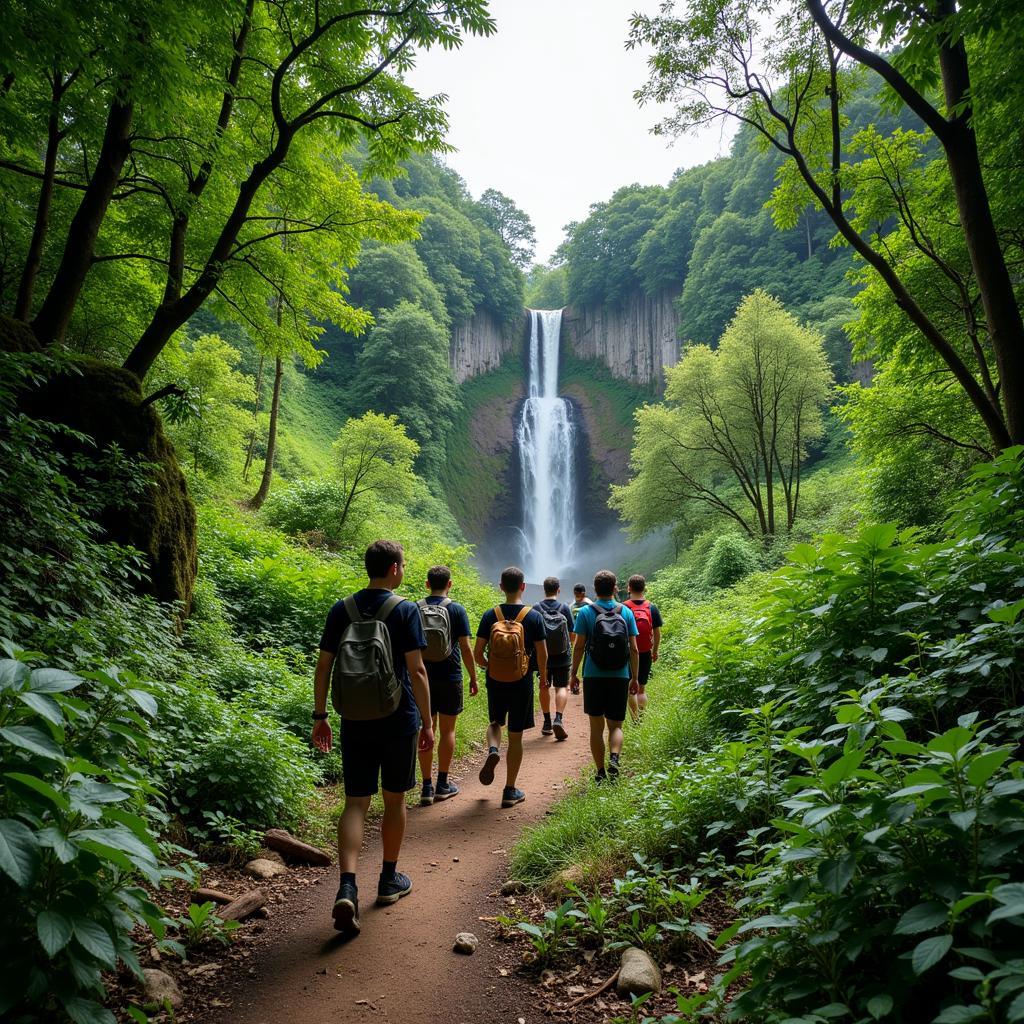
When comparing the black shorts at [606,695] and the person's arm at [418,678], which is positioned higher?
the person's arm at [418,678]

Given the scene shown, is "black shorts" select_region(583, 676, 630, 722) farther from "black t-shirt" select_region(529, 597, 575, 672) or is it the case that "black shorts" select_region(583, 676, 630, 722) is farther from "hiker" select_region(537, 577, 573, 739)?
"black t-shirt" select_region(529, 597, 575, 672)

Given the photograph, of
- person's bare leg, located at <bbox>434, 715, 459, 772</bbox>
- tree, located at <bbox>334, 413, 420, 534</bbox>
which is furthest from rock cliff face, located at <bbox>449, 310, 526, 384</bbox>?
person's bare leg, located at <bbox>434, 715, 459, 772</bbox>

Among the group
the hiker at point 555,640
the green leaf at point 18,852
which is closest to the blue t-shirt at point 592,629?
the hiker at point 555,640

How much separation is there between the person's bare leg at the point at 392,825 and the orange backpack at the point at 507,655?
179cm

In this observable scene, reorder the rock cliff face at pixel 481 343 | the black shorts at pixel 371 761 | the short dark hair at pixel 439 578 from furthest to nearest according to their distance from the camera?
the rock cliff face at pixel 481 343, the short dark hair at pixel 439 578, the black shorts at pixel 371 761

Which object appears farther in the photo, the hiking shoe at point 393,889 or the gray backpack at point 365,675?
→ the hiking shoe at point 393,889

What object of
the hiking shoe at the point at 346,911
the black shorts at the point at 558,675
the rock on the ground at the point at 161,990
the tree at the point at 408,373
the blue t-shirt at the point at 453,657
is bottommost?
the black shorts at the point at 558,675

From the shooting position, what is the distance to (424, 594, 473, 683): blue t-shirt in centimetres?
509

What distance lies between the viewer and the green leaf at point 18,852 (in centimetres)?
134

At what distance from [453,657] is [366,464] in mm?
12975

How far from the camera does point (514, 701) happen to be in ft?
16.6

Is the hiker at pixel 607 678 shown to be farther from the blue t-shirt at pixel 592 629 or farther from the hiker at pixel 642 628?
the hiker at pixel 642 628

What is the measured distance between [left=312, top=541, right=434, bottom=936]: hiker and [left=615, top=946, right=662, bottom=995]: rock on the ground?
1381mm

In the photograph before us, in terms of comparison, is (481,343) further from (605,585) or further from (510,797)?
(510,797)
